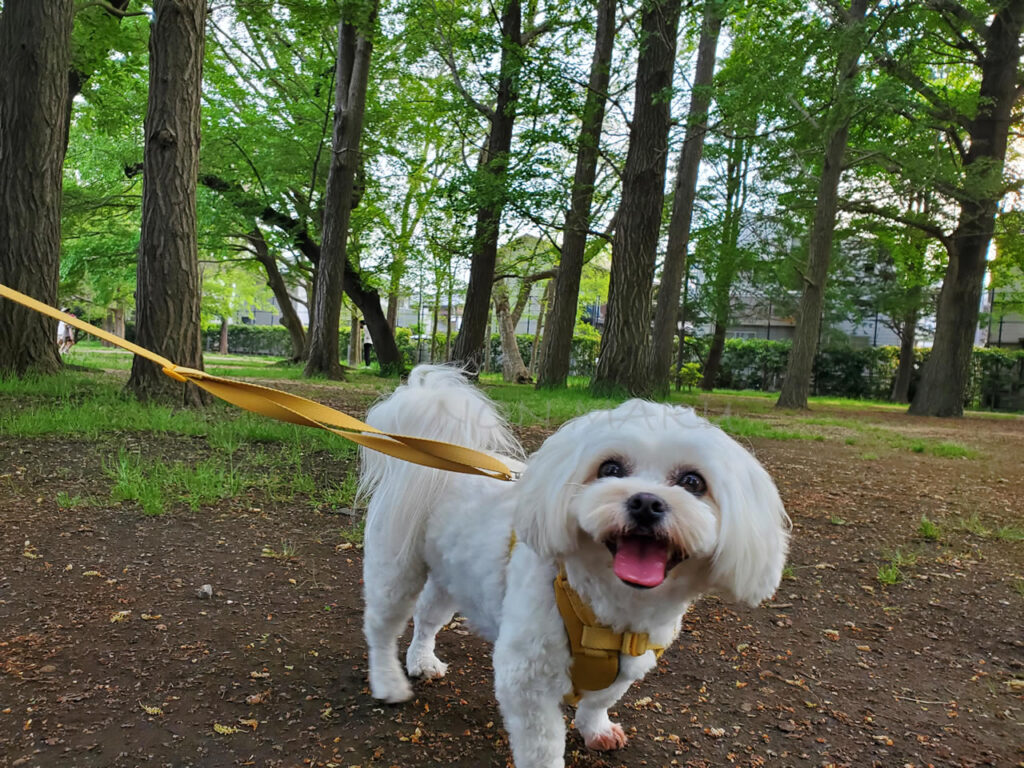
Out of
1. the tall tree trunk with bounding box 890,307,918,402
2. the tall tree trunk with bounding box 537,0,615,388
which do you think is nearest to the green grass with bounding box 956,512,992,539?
the tall tree trunk with bounding box 537,0,615,388

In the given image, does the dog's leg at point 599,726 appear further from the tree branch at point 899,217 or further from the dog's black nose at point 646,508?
the tree branch at point 899,217

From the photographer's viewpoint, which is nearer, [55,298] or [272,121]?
[55,298]

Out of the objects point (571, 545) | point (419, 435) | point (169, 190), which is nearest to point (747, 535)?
point (571, 545)

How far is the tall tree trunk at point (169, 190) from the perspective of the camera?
6078mm

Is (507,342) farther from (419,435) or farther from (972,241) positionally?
(419,435)

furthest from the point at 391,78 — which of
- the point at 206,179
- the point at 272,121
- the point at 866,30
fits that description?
the point at 866,30

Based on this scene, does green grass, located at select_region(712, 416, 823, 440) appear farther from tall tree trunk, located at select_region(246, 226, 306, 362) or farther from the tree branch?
tall tree trunk, located at select_region(246, 226, 306, 362)

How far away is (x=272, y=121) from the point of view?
16359 millimetres

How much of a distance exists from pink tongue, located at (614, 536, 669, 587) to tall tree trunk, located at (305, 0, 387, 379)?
12811 mm

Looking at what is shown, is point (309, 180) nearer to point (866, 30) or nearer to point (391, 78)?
point (391, 78)

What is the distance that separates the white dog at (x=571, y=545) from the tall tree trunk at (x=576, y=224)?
1113cm

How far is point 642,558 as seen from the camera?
155 cm

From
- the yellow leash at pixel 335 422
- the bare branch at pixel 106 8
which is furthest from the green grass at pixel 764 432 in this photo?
the bare branch at pixel 106 8

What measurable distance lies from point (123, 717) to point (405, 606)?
3.13 ft
